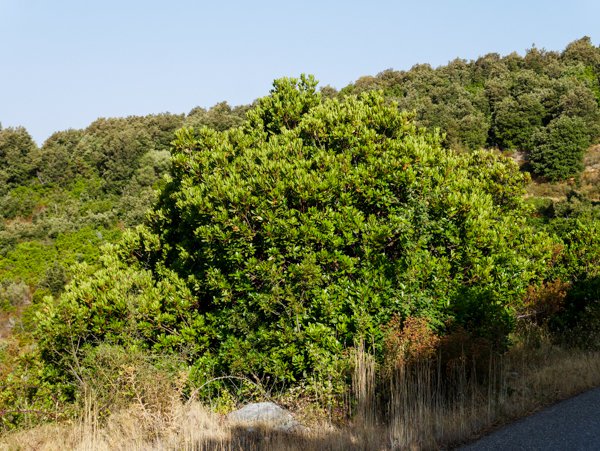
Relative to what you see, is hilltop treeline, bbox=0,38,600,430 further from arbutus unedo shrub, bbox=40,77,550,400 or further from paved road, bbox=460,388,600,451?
paved road, bbox=460,388,600,451

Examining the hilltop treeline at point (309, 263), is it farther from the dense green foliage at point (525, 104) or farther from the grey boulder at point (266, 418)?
the dense green foliage at point (525, 104)

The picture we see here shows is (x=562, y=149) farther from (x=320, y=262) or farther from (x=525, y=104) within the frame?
(x=320, y=262)

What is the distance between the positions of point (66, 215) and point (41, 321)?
41177 mm

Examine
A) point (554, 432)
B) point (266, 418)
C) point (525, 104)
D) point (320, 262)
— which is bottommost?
point (266, 418)

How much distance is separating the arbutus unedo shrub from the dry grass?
1028mm

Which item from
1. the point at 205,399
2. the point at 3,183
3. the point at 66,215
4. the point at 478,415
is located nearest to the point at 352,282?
the point at 478,415

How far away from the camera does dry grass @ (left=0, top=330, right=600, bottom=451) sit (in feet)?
19.2

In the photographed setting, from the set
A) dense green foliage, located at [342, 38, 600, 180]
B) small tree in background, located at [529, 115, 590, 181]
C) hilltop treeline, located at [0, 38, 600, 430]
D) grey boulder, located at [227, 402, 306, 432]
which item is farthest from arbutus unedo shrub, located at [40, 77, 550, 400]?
small tree in background, located at [529, 115, 590, 181]

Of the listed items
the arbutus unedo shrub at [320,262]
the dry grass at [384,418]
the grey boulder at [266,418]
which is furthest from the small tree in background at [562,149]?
the grey boulder at [266,418]

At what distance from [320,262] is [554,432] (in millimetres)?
4310

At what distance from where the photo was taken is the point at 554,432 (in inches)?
225

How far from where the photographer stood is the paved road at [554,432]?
537cm

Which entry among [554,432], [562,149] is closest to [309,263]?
[554,432]

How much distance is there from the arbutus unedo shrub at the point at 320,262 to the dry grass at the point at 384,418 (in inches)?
40.5
